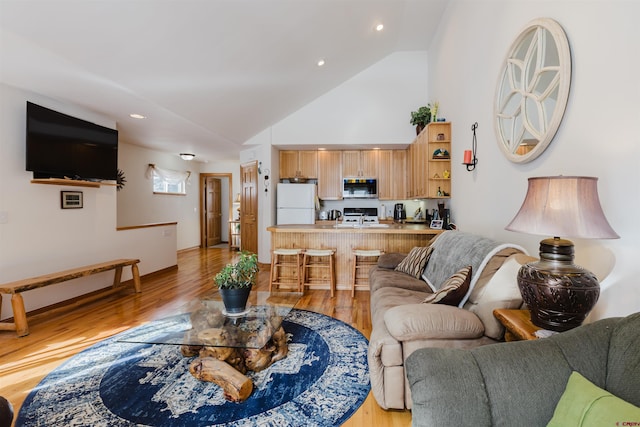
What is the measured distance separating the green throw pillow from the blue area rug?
117 cm

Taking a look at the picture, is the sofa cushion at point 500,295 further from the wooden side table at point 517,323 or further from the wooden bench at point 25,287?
the wooden bench at point 25,287

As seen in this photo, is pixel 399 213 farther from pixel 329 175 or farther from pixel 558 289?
pixel 558 289

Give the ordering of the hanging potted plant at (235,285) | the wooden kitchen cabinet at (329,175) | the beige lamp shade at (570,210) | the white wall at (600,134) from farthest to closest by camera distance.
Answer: the wooden kitchen cabinet at (329,175), the hanging potted plant at (235,285), the white wall at (600,134), the beige lamp shade at (570,210)

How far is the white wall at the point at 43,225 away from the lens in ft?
10.0

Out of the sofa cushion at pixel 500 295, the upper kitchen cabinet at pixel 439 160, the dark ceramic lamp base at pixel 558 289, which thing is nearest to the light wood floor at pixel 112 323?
the sofa cushion at pixel 500 295

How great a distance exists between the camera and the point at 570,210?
1156mm

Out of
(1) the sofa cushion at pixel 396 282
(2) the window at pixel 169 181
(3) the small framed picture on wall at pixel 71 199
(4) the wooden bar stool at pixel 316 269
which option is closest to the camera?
(1) the sofa cushion at pixel 396 282

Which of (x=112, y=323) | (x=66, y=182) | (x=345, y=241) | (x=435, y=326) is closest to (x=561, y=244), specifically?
(x=435, y=326)

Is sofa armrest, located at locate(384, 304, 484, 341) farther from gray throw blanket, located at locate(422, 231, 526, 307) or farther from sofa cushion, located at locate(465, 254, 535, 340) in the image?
gray throw blanket, located at locate(422, 231, 526, 307)

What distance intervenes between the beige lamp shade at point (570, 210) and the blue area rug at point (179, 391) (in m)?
1.44

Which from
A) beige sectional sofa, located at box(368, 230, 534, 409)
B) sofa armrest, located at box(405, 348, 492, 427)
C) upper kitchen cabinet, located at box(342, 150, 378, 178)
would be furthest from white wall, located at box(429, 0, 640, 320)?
upper kitchen cabinet, located at box(342, 150, 378, 178)

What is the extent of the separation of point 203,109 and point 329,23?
1.97 metres

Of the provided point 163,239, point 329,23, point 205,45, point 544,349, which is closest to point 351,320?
point 544,349

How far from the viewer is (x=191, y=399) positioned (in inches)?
72.2
